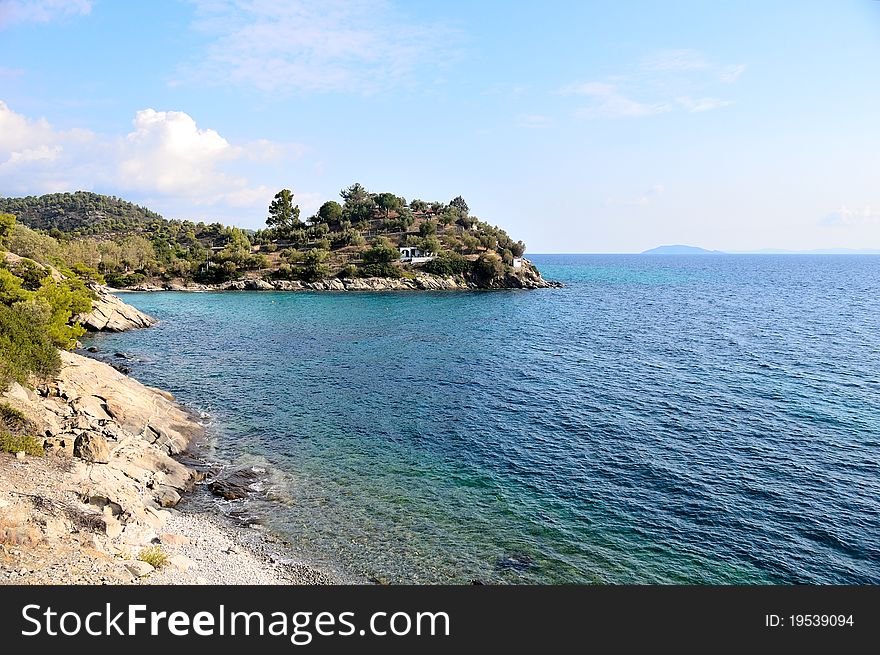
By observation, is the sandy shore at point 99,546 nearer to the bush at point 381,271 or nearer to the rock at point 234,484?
the rock at point 234,484

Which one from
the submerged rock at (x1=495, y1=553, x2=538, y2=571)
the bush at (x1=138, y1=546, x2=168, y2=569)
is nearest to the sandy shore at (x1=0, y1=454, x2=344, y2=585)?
the bush at (x1=138, y1=546, x2=168, y2=569)

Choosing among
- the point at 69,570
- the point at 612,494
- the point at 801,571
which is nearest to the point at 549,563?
the point at 612,494

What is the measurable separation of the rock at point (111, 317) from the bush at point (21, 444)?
5496 centimetres

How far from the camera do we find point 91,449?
26.5m

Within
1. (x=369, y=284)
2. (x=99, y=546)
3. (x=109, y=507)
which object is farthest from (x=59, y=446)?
(x=369, y=284)

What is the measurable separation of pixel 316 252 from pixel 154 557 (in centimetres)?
13402

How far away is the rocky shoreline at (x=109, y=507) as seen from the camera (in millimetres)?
17000

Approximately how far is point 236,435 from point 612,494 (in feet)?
85.9

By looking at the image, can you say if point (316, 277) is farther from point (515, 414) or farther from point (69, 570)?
point (69, 570)

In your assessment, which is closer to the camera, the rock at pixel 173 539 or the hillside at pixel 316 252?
the rock at pixel 173 539

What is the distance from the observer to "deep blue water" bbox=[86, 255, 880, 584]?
2338 centimetres

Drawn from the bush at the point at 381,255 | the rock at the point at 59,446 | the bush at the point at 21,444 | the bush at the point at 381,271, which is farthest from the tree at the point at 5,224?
the bush at the point at 381,255

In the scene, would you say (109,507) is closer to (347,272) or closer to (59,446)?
(59,446)

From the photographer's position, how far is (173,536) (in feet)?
72.0
